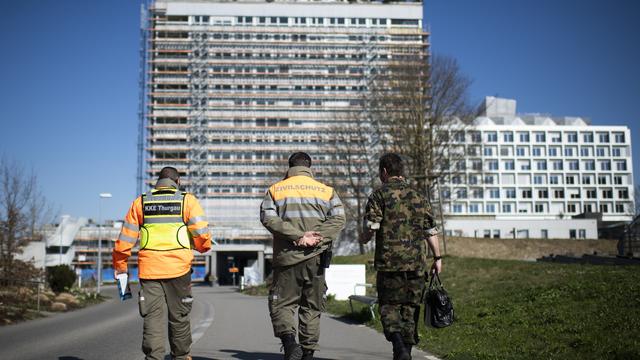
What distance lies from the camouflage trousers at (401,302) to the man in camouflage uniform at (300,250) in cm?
62

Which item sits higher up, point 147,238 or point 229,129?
point 229,129

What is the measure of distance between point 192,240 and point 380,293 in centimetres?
197

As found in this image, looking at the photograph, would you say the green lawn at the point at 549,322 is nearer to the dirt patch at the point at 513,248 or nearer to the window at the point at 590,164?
the dirt patch at the point at 513,248

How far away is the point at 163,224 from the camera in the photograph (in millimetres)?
6527

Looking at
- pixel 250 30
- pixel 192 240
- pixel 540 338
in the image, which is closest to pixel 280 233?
pixel 192 240

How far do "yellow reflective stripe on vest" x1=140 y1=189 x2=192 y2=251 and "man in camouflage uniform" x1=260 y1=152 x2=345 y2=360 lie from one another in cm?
82

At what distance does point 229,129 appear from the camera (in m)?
107

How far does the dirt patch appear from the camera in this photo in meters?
43.6

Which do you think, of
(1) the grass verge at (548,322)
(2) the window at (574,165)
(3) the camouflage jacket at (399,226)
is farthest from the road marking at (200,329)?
(2) the window at (574,165)

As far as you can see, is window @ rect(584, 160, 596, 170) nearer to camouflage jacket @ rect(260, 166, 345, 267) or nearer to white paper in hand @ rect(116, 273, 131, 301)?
camouflage jacket @ rect(260, 166, 345, 267)

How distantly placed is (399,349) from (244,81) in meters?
104

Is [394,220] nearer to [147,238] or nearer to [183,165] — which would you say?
[147,238]

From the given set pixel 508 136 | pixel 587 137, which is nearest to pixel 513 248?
pixel 508 136

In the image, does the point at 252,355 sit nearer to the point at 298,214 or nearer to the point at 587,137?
the point at 298,214
